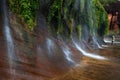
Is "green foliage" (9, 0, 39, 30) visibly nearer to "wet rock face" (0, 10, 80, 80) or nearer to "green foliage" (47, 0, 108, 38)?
"wet rock face" (0, 10, 80, 80)

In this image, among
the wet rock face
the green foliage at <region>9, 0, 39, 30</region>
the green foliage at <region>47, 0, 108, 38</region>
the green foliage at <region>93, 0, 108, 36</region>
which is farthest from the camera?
the green foliage at <region>93, 0, 108, 36</region>

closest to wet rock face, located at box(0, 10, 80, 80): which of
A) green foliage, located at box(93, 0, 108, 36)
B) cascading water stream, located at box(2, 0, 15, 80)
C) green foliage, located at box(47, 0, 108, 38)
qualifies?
cascading water stream, located at box(2, 0, 15, 80)

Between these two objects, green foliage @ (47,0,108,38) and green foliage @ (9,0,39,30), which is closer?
green foliage @ (9,0,39,30)

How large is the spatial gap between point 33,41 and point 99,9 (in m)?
12.2

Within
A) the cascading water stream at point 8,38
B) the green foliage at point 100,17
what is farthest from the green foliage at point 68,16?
the cascading water stream at point 8,38

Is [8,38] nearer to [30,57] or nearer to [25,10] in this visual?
[30,57]

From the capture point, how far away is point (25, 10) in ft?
26.8

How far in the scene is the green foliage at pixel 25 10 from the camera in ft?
25.4

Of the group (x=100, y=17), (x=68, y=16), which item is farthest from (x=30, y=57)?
(x=100, y=17)

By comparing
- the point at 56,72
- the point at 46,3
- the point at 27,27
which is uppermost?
the point at 46,3

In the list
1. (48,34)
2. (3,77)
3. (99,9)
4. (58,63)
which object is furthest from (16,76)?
(99,9)

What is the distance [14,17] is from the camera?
300 inches

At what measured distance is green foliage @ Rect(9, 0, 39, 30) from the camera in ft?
25.4

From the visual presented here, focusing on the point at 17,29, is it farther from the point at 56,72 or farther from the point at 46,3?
the point at 46,3
